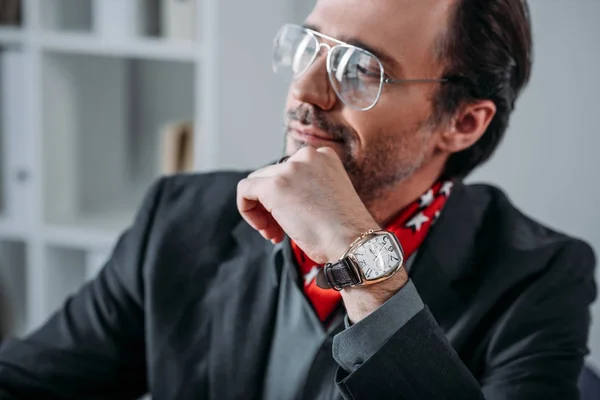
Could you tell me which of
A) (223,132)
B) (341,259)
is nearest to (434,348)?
(341,259)

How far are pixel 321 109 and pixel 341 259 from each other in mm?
321

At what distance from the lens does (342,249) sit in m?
1.13

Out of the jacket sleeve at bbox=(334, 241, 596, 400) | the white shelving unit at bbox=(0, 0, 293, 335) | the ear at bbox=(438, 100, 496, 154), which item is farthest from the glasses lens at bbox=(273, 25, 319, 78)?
the white shelving unit at bbox=(0, 0, 293, 335)

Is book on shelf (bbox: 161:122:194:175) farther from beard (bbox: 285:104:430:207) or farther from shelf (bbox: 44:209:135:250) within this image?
beard (bbox: 285:104:430:207)

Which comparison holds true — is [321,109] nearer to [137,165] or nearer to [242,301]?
[242,301]

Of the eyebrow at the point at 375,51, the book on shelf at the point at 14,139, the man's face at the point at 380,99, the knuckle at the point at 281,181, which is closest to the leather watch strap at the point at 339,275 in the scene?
the knuckle at the point at 281,181

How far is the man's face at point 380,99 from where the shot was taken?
1.31 m

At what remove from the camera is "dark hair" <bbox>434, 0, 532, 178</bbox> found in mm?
1399

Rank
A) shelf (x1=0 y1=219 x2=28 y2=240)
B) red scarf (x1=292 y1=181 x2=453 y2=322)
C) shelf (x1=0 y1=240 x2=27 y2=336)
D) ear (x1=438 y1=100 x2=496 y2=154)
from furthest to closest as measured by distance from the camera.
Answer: shelf (x1=0 y1=240 x2=27 y2=336) < shelf (x1=0 y1=219 x2=28 y2=240) < ear (x1=438 y1=100 x2=496 y2=154) < red scarf (x1=292 y1=181 x2=453 y2=322)

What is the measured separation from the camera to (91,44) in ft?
7.10

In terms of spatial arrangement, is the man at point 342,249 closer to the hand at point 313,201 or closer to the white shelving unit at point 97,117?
the hand at point 313,201

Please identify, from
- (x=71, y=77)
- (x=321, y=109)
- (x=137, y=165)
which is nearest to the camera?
(x=321, y=109)

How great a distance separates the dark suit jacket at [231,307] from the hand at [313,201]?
9.3 inches

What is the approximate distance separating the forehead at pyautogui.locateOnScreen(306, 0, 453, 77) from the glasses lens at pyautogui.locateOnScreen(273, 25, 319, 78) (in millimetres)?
28
